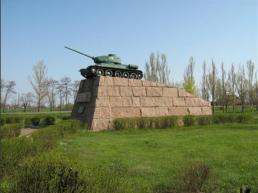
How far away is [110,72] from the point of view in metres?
18.2

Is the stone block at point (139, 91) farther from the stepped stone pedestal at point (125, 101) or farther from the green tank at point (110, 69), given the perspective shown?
the green tank at point (110, 69)

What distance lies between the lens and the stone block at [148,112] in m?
17.3

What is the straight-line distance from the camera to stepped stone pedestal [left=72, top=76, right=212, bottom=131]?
52.7ft

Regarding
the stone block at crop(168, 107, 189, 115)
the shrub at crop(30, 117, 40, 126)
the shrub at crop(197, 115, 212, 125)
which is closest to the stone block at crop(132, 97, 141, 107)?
Result: the stone block at crop(168, 107, 189, 115)

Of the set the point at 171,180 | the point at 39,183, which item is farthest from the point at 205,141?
the point at 39,183

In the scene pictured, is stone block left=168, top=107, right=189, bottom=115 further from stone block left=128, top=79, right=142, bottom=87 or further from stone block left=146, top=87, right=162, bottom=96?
stone block left=128, top=79, right=142, bottom=87

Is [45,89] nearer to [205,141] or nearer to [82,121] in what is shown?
[82,121]

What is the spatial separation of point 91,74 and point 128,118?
10.9ft

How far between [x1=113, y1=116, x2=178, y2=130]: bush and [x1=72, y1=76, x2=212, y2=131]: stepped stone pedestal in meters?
0.65

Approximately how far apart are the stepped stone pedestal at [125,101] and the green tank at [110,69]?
508 millimetres

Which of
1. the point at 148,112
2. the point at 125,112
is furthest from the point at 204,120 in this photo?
the point at 125,112

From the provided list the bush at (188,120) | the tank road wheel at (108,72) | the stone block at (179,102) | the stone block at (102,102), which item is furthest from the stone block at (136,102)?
the bush at (188,120)

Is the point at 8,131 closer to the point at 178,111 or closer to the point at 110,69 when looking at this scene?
the point at 110,69

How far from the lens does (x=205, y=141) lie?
10141 mm
